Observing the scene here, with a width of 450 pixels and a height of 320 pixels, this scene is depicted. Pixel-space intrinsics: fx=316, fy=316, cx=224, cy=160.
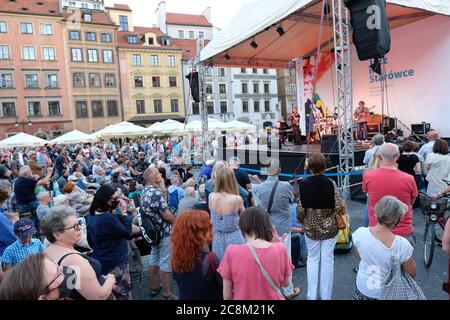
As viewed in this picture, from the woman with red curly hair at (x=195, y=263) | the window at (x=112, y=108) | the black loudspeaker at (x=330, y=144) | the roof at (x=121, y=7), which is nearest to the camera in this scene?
the woman with red curly hair at (x=195, y=263)

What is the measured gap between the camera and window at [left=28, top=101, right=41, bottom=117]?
1279 inches

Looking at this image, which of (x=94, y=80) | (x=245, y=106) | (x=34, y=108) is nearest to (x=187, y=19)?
(x=245, y=106)

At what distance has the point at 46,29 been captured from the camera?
32.8 metres

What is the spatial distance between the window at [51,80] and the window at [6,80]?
315cm

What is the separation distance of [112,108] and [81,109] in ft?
10.6

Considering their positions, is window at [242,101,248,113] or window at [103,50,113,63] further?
window at [242,101,248,113]

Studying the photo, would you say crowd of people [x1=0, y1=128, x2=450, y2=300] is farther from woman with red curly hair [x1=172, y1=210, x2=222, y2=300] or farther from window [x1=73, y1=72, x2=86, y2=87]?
window [x1=73, y1=72, x2=86, y2=87]

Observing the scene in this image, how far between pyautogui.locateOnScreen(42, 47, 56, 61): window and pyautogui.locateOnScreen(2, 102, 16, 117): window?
5754 mm

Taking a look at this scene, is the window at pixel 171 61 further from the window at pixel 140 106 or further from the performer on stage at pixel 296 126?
the performer on stage at pixel 296 126

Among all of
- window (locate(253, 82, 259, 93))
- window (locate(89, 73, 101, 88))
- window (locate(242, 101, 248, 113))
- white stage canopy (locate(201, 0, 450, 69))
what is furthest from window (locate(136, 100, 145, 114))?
white stage canopy (locate(201, 0, 450, 69))

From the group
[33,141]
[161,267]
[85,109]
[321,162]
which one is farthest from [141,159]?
[85,109]

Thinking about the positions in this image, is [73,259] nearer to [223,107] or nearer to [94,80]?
[94,80]

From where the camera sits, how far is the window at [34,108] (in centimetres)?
3248

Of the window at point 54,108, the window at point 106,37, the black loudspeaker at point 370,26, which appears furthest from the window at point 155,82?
the black loudspeaker at point 370,26
